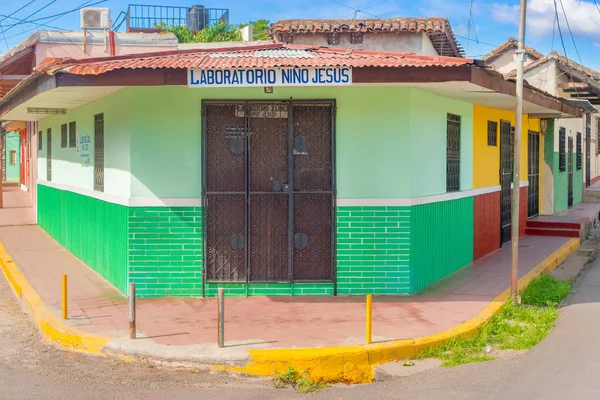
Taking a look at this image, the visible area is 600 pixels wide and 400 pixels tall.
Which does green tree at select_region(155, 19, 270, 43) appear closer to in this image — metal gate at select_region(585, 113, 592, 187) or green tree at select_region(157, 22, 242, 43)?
green tree at select_region(157, 22, 242, 43)

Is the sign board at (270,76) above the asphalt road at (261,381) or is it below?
above

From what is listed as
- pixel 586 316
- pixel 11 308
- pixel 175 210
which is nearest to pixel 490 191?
pixel 586 316

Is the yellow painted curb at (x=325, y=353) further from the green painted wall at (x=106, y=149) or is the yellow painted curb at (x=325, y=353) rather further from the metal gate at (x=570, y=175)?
the metal gate at (x=570, y=175)

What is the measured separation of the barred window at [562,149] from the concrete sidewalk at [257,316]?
10.2 m

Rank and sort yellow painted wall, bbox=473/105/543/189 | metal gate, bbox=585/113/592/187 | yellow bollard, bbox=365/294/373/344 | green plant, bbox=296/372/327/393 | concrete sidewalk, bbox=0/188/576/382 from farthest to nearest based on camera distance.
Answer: metal gate, bbox=585/113/592/187
yellow painted wall, bbox=473/105/543/189
concrete sidewalk, bbox=0/188/576/382
yellow bollard, bbox=365/294/373/344
green plant, bbox=296/372/327/393

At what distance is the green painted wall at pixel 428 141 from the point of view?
934 cm

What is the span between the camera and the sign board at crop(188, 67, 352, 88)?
796 cm

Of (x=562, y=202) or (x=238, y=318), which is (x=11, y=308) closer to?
(x=238, y=318)

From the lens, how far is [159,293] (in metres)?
9.21

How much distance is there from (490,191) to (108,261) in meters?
7.21

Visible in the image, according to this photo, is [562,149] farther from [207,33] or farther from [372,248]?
Answer: [207,33]

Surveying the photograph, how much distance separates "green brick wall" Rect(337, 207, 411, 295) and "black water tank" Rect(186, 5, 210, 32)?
30.6 metres

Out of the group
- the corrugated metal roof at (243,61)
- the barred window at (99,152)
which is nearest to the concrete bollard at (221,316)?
the corrugated metal roof at (243,61)

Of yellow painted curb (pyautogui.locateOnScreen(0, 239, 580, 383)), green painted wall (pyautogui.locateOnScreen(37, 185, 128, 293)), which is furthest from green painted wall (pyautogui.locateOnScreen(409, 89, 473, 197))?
green painted wall (pyautogui.locateOnScreen(37, 185, 128, 293))
